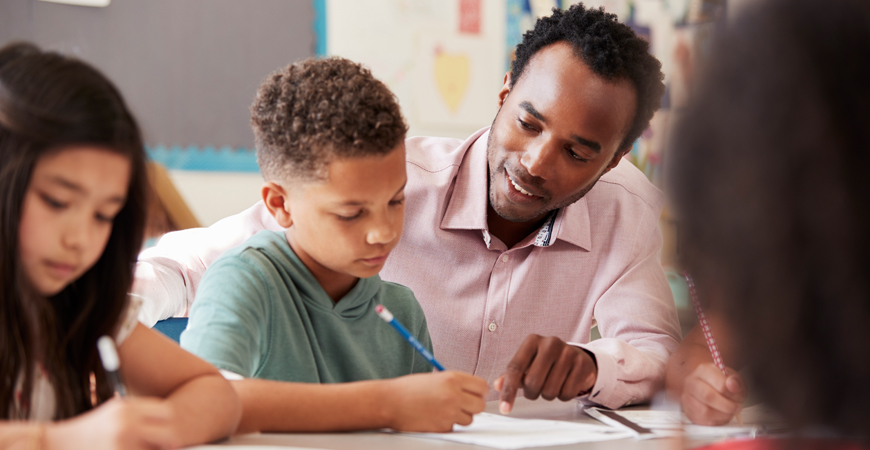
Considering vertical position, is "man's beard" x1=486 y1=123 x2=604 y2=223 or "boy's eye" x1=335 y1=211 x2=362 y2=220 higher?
"boy's eye" x1=335 y1=211 x2=362 y2=220

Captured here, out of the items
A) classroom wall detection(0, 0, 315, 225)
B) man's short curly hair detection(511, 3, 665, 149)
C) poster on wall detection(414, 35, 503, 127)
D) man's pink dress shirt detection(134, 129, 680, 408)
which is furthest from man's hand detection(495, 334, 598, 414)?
poster on wall detection(414, 35, 503, 127)

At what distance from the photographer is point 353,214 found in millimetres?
882

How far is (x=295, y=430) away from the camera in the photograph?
0.74m

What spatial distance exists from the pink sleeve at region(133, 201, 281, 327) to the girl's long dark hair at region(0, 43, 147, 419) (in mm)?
461

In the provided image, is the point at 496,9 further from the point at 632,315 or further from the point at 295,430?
the point at 295,430

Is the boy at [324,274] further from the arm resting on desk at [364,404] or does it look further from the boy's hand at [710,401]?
the boy's hand at [710,401]

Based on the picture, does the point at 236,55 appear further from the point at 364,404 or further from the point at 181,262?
the point at 364,404

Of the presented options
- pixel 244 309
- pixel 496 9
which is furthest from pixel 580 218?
pixel 496 9

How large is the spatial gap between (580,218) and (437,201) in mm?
301

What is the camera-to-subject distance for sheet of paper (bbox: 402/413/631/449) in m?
0.73

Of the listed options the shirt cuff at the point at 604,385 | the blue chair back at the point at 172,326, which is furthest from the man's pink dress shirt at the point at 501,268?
the shirt cuff at the point at 604,385

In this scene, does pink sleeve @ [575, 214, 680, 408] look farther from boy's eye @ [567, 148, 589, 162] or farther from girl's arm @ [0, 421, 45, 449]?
girl's arm @ [0, 421, 45, 449]

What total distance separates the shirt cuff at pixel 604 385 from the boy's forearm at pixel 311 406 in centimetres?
37

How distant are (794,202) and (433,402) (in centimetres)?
51
